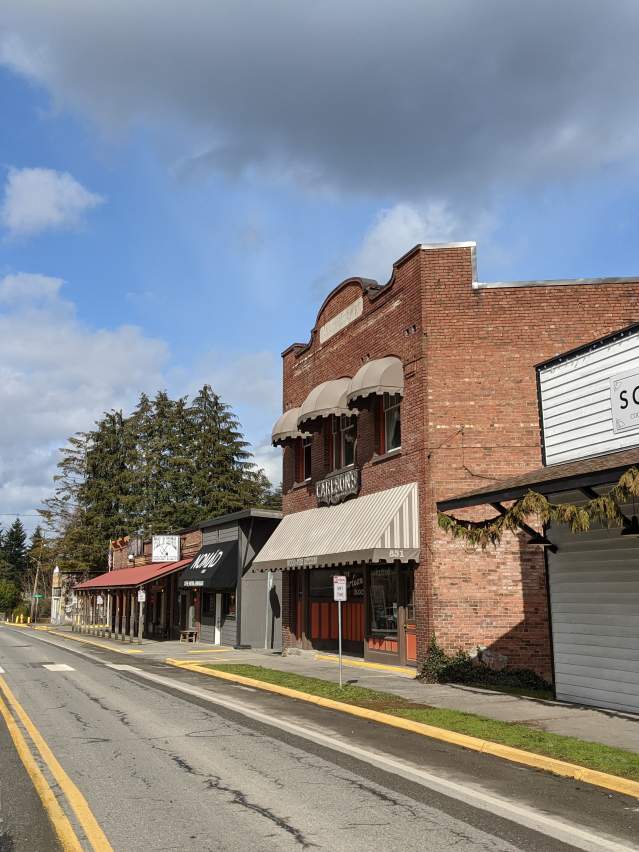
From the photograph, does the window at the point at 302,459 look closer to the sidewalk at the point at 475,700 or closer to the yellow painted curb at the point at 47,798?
the sidewalk at the point at 475,700

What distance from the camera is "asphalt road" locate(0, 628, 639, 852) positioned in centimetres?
608

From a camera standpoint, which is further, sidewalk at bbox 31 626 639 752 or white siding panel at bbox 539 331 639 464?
white siding panel at bbox 539 331 639 464

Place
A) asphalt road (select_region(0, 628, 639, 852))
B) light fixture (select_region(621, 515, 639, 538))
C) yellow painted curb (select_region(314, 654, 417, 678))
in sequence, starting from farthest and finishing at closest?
yellow painted curb (select_region(314, 654, 417, 678))
light fixture (select_region(621, 515, 639, 538))
asphalt road (select_region(0, 628, 639, 852))

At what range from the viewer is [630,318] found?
1811cm

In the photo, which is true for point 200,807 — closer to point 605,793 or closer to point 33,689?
point 605,793

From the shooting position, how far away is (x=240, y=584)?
98.3ft

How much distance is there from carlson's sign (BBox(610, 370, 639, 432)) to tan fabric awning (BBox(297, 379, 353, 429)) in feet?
29.1

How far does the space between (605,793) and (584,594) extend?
600cm

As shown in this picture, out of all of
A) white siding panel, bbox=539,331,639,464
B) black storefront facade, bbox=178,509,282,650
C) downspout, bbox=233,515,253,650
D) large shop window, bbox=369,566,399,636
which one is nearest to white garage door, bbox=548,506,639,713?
white siding panel, bbox=539,331,639,464

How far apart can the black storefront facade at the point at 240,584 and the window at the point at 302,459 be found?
15.8 ft

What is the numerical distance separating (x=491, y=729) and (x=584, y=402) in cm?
596

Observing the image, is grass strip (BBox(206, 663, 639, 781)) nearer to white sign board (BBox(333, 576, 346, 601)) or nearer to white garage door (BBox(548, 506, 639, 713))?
white sign board (BBox(333, 576, 346, 601))

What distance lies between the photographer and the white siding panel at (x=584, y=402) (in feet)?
42.1

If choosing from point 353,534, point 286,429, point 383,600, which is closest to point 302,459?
point 286,429
